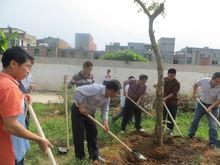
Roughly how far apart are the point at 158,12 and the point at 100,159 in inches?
110

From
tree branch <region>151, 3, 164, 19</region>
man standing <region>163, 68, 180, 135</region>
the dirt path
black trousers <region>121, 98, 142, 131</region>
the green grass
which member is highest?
tree branch <region>151, 3, 164, 19</region>

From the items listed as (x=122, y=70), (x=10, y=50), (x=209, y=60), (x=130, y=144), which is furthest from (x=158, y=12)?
(x=209, y=60)

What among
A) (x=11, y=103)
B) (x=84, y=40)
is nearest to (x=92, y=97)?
(x=11, y=103)

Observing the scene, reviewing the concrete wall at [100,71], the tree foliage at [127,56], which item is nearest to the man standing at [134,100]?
the concrete wall at [100,71]

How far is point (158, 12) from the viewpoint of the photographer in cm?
676

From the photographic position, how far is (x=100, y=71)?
20594 millimetres

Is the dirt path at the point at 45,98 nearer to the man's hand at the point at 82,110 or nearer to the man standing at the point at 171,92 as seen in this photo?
the man standing at the point at 171,92

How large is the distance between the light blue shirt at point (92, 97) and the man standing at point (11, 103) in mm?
2560

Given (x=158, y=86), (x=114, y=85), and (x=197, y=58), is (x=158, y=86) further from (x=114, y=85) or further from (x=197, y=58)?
(x=197, y=58)

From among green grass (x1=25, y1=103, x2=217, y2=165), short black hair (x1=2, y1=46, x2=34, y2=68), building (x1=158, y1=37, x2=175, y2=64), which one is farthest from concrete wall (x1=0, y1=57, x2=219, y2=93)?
building (x1=158, y1=37, x2=175, y2=64)

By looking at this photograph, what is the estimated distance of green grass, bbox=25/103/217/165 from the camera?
6.16m

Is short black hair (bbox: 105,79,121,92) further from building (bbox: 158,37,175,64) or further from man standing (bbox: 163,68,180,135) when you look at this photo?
building (bbox: 158,37,175,64)

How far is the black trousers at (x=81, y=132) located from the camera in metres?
5.77

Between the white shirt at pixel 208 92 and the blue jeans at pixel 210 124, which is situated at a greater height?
the white shirt at pixel 208 92
